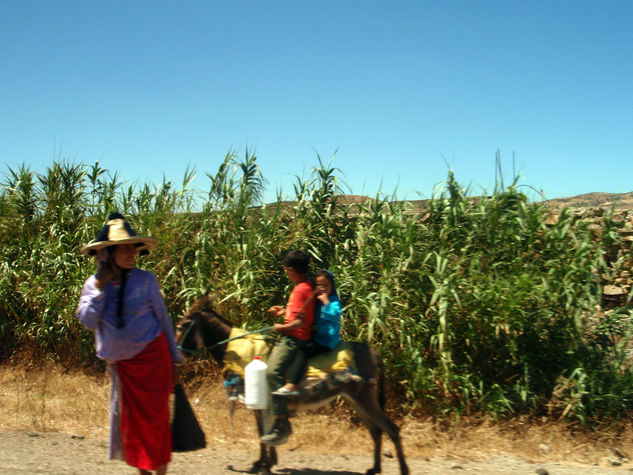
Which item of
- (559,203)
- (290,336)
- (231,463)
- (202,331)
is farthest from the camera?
(559,203)

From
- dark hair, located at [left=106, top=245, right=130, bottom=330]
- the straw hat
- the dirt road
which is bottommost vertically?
the dirt road

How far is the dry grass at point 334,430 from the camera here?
5391 mm

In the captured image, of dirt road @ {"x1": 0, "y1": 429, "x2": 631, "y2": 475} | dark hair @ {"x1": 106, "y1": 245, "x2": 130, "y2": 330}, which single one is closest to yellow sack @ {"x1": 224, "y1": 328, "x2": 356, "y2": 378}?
dirt road @ {"x1": 0, "y1": 429, "x2": 631, "y2": 475}

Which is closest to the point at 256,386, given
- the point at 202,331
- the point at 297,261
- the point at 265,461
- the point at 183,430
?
the point at 183,430

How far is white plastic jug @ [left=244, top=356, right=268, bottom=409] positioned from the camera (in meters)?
4.40

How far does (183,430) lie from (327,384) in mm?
1258

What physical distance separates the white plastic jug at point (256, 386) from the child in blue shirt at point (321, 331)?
150mm

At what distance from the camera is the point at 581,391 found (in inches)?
215

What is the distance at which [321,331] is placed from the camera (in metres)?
4.61

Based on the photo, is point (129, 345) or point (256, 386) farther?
point (256, 386)

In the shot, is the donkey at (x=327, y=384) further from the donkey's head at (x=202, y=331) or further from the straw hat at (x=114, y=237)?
the straw hat at (x=114, y=237)

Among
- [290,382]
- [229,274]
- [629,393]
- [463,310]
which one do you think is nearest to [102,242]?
[290,382]

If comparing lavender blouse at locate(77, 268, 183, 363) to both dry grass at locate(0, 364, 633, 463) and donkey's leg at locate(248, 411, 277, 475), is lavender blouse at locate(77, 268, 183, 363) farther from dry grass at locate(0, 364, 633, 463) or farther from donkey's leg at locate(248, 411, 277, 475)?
dry grass at locate(0, 364, 633, 463)

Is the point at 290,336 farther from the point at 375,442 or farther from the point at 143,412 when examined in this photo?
the point at 143,412
